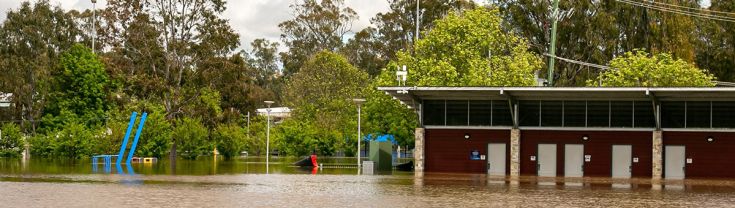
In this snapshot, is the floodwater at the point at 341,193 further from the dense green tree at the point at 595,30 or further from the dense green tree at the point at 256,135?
the dense green tree at the point at 256,135

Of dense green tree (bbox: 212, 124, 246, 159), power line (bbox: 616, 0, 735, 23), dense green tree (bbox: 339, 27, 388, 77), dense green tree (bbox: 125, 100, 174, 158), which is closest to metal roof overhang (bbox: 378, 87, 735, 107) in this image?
power line (bbox: 616, 0, 735, 23)

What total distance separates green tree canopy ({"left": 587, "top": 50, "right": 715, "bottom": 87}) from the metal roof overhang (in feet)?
53.0

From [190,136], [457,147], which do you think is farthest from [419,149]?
[190,136]

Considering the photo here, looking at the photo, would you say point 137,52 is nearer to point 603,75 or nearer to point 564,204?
point 603,75

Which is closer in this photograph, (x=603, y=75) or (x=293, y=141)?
(x=603, y=75)

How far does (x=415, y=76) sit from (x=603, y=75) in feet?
38.4

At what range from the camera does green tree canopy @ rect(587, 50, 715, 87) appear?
64.6m

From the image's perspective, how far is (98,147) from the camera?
7238 centimetres

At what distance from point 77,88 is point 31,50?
9704 mm

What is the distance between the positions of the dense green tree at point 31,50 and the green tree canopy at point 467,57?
33.6 meters

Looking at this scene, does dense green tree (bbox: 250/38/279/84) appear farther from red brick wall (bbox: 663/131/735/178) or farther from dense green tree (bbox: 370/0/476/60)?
red brick wall (bbox: 663/131/735/178)

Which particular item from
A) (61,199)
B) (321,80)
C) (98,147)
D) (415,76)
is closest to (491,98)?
(415,76)

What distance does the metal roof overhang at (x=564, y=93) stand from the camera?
4603 cm

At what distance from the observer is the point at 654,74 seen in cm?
6500
